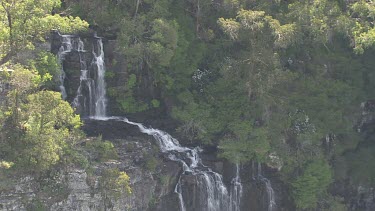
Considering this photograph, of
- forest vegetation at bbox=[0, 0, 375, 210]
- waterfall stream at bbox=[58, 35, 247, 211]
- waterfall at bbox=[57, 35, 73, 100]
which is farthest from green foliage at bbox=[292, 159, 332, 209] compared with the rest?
waterfall at bbox=[57, 35, 73, 100]

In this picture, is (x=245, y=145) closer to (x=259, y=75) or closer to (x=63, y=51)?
(x=259, y=75)

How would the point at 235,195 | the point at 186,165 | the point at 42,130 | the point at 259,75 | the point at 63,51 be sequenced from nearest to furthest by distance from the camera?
the point at 42,130, the point at 186,165, the point at 259,75, the point at 235,195, the point at 63,51

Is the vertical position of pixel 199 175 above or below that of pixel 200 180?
above

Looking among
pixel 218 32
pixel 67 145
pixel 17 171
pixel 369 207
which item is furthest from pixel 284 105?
pixel 17 171

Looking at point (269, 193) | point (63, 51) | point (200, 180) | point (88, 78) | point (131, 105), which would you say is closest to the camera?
point (200, 180)

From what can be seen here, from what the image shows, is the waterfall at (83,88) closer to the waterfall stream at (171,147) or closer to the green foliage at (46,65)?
the waterfall stream at (171,147)

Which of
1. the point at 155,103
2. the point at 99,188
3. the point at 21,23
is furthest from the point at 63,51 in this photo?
the point at 99,188

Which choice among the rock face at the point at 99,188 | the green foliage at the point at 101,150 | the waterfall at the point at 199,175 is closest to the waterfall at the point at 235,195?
the waterfall at the point at 199,175

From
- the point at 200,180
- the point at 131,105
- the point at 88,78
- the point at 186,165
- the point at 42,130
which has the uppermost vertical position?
the point at 88,78

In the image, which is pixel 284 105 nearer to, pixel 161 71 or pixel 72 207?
pixel 161 71

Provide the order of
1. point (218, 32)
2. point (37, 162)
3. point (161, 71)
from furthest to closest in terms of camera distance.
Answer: point (218, 32) → point (161, 71) → point (37, 162)

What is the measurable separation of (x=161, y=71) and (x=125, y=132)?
3.81 meters

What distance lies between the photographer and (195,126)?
92.9 ft

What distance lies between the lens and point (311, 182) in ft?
92.3
